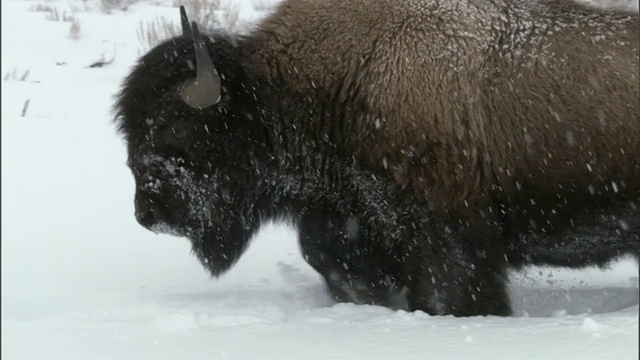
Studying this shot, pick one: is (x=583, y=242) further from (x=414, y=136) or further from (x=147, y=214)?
(x=147, y=214)

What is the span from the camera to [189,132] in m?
3.32

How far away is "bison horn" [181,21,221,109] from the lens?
321cm

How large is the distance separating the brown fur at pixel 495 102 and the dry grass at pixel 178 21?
482cm

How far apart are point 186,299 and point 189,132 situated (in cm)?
62

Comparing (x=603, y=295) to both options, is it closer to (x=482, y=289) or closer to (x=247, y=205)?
(x=482, y=289)

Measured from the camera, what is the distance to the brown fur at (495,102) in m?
3.14

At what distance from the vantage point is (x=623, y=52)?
3.20 meters

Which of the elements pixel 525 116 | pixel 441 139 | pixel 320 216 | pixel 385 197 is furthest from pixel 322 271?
pixel 525 116

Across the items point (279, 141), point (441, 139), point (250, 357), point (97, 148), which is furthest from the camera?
point (97, 148)

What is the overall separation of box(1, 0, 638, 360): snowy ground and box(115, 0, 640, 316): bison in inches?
11.1

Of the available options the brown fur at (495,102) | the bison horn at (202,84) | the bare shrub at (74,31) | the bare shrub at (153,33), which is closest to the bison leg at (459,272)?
the brown fur at (495,102)

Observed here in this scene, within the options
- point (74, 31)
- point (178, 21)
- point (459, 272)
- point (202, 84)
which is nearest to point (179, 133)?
point (202, 84)

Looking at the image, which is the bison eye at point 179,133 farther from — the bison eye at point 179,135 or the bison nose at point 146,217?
the bison nose at point 146,217

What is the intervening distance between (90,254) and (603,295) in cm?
212
